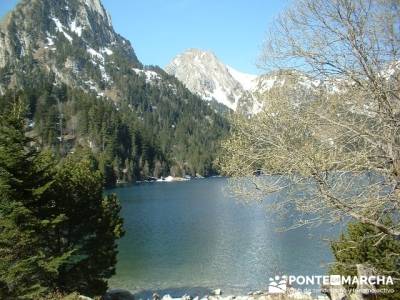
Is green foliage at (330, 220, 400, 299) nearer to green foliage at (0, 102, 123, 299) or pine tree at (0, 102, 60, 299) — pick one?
green foliage at (0, 102, 123, 299)

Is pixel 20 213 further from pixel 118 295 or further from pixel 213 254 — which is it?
pixel 213 254

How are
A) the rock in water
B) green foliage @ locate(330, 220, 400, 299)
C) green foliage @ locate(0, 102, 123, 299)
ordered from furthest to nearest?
1. the rock in water
2. green foliage @ locate(0, 102, 123, 299)
3. green foliage @ locate(330, 220, 400, 299)

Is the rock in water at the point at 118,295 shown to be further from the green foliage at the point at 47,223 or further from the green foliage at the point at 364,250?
the green foliage at the point at 364,250

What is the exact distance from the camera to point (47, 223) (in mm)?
18016

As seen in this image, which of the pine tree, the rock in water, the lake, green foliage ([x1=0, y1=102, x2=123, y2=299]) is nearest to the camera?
the pine tree

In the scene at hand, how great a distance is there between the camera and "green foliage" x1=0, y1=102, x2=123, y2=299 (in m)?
16.6

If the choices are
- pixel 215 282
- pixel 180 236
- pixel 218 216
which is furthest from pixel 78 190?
pixel 218 216

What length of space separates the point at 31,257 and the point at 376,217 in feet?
41.6

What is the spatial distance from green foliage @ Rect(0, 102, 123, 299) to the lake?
7329 mm

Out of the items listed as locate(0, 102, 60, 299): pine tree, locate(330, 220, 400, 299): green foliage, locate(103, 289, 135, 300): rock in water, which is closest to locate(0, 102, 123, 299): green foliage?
locate(0, 102, 60, 299): pine tree

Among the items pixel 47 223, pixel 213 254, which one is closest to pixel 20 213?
pixel 47 223

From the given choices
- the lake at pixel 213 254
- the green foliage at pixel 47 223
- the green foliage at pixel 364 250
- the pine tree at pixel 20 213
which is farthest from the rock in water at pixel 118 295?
the green foliage at pixel 364 250

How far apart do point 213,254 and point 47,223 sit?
23689mm

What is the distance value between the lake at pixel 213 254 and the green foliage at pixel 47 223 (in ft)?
24.0
